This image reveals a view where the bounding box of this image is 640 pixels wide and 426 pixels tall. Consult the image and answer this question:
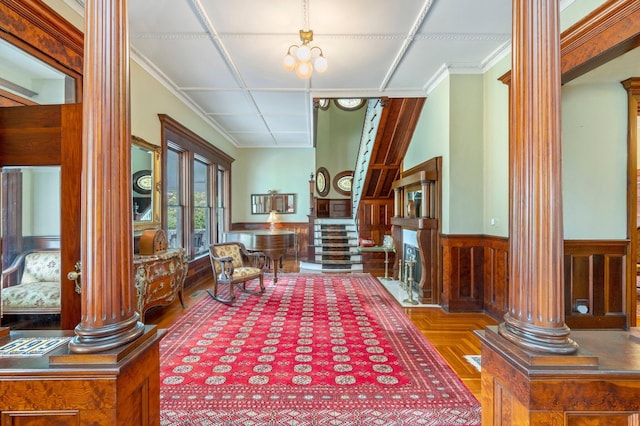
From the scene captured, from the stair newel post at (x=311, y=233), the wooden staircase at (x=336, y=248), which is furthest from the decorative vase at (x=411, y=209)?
the stair newel post at (x=311, y=233)

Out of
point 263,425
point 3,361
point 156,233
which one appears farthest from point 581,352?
point 156,233

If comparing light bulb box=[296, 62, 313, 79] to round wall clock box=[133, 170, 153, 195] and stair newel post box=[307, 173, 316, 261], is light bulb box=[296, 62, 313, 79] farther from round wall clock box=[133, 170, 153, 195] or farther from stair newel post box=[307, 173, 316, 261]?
stair newel post box=[307, 173, 316, 261]

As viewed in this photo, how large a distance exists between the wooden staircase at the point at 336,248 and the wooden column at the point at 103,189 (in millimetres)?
5565

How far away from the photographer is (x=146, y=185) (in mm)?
4074

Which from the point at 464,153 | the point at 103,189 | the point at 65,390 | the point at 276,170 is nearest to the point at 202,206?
the point at 276,170

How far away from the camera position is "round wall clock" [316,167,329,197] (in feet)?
36.0

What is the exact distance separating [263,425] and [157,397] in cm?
74

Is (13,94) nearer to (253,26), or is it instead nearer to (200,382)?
(253,26)

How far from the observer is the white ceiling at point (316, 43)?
2791 millimetres

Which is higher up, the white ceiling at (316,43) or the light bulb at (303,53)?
the white ceiling at (316,43)

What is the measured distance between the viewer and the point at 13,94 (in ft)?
8.90

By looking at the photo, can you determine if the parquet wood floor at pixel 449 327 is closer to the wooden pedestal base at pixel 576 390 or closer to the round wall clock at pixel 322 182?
the wooden pedestal base at pixel 576 390

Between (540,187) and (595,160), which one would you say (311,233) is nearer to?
(595,160)

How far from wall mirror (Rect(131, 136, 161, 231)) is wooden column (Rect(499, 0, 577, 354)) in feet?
12.8
